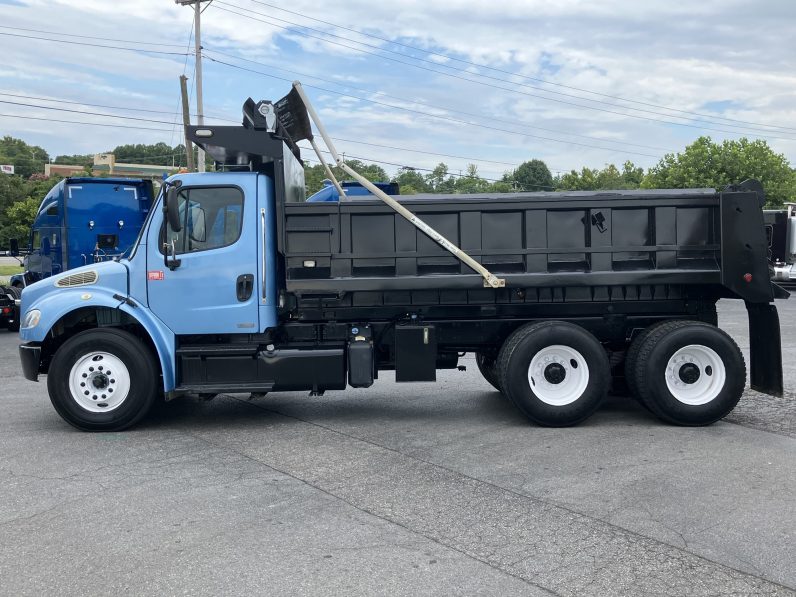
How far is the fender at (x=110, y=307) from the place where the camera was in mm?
7734

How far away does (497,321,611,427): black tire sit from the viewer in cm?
777

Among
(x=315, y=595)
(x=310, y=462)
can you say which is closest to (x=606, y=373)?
(x=310, y=462)

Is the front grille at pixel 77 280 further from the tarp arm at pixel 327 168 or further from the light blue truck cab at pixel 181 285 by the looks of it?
the tarp arm at pixel 327 168

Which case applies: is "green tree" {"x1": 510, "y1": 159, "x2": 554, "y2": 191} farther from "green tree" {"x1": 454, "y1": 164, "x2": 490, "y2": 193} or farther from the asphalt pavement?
the asphalt pavement

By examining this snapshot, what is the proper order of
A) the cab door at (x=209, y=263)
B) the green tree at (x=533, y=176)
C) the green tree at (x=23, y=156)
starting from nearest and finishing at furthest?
1. the cab door at (x=209, y=263)
2. the green tree at (x=533, y=176)
3. the green tree at (x=23, y=156)

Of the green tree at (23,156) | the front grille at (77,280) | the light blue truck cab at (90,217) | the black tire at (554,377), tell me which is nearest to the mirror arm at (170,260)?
the front grille at (77,280)

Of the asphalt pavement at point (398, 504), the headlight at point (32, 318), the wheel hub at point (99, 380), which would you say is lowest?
the asphalt pavement at point (398, 504)

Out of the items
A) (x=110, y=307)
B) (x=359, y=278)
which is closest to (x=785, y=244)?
(x=359, y=278)

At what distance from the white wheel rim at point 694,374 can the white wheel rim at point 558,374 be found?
88 centimetres

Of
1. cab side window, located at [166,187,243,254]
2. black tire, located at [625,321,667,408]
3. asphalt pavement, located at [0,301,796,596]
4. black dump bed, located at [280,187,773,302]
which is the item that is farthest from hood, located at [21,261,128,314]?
black tire, located at [625,321,667,408]

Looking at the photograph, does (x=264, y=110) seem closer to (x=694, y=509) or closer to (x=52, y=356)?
(x=52, y=356)

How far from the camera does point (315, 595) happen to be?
4.06m

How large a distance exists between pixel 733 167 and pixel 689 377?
44.9 m

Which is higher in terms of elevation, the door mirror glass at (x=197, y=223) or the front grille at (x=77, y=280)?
the door mirror glass at (x=197, y=223)
